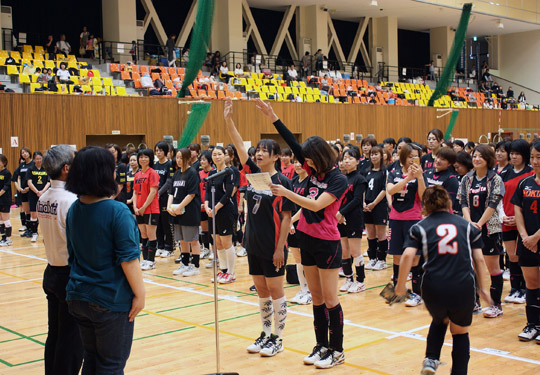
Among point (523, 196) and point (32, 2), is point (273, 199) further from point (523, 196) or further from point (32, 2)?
point (32, 2)

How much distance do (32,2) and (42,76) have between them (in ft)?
26.1

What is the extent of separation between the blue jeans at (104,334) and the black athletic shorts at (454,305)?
1.93 meters

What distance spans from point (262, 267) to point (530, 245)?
229 centimetres

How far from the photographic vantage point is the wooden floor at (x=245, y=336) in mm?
4699

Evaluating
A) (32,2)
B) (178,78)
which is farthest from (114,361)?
(32,2)

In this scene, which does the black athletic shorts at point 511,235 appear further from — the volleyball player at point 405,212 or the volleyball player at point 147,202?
the volleyball player at point 147,202

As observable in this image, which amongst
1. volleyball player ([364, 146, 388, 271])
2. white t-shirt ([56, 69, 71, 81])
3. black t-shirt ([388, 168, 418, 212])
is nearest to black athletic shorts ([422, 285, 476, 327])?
black t-shirt ([388, 168, 418, 212])

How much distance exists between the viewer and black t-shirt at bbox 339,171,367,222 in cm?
713

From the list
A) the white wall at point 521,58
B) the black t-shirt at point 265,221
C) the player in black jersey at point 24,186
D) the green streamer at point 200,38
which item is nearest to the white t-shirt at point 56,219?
the black t-shirt at point 265,221

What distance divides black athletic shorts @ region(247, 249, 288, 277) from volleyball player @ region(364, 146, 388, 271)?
139 inches

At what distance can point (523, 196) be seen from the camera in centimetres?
523

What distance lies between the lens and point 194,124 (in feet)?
48.1

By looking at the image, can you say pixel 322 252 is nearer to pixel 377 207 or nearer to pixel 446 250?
pixel 446 250

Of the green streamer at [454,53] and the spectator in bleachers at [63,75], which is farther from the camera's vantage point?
the spectator in bleachers at [63,75]
